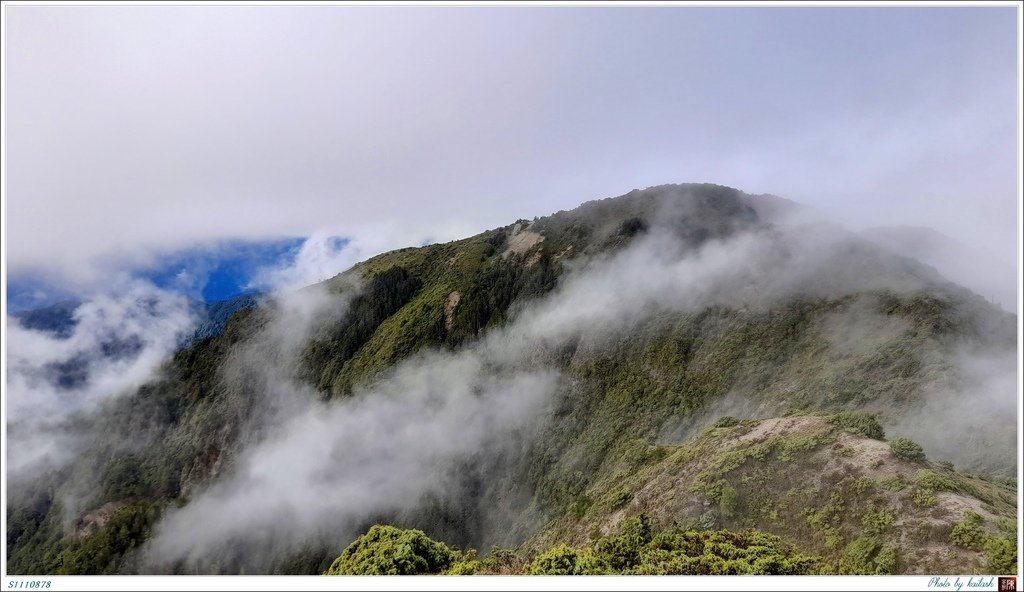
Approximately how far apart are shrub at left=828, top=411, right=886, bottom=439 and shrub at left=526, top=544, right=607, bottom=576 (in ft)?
42.4

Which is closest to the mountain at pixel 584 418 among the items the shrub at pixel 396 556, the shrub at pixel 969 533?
the shrub at pixel 969 533

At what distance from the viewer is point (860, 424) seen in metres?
22.8

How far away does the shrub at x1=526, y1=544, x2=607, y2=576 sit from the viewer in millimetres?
17922

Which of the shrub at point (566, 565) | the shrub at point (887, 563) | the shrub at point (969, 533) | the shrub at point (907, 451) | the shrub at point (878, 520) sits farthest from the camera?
the shrub at point (907, 451)

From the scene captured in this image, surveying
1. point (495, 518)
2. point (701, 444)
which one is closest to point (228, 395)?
point (495, 518)

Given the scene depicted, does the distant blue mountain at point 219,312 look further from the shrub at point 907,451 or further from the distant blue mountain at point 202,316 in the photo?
the shrub at point 907,451

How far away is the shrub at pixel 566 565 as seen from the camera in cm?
1792

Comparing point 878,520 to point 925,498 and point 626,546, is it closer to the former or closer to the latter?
point 925,498

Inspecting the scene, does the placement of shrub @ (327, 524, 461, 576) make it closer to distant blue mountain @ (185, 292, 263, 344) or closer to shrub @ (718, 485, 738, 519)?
shrub @ (718, 485, 738, 519)

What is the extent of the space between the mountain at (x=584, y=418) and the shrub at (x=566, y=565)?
134 millimetres

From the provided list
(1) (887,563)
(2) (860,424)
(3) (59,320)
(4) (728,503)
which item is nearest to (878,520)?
(1) (887,563)

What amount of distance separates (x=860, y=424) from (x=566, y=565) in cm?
1458

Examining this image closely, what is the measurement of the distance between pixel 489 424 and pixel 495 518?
1162 cm

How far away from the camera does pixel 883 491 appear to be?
63.0 ft
